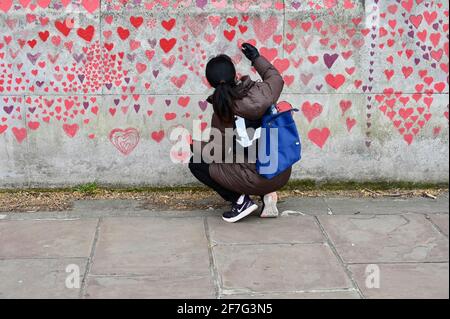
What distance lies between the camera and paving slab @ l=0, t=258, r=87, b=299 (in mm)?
4143

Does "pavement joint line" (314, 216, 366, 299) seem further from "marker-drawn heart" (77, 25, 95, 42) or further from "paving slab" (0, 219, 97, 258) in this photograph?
"marker-drawn heart" (77, 25, 95, 42)

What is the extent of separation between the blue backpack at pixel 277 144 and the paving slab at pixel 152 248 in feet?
2.36

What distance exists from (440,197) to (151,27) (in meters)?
2.98

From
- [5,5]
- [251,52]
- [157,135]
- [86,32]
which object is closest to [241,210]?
[157,135]

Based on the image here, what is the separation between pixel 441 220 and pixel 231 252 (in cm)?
180

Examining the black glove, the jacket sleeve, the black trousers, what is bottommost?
the black trousers

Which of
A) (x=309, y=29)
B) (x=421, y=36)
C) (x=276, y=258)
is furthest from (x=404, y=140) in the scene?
(x=276, y=258)

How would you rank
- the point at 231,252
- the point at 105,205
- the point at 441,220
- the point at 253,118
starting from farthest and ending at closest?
the point at 105,205 → the point at 441,220 → the point at 253,118 → the point at 231,252

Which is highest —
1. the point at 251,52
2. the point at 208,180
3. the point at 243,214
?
the point at 251,52

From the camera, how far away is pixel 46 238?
16.6 ft

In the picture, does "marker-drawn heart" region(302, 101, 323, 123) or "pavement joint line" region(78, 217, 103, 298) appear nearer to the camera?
"pavement joint line" region(78, 217, 103, 298)

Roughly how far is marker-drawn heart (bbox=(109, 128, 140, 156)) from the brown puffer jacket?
38.4 inches

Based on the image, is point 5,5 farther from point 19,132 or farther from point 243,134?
point 243,134

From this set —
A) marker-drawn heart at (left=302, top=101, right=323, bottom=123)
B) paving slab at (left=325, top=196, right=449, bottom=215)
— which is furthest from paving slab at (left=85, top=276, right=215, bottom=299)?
marker-drawn heart at (left=302, top=101, right=323, bottom=123)
